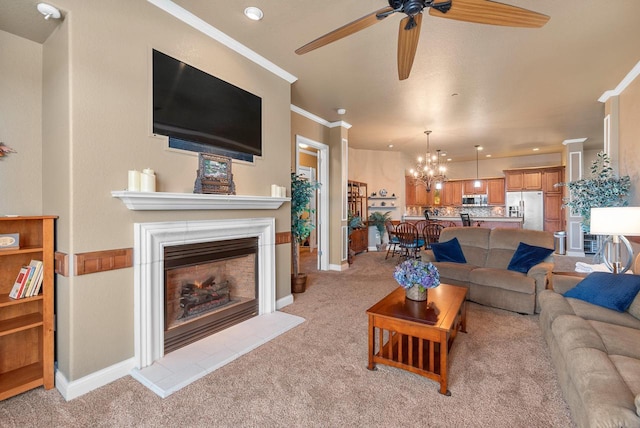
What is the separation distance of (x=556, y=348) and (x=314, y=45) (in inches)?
107

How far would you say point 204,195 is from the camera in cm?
234

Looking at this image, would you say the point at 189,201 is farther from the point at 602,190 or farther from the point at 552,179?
the point at 552,179

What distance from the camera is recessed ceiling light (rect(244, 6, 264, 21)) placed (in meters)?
2.30

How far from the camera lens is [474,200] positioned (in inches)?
358

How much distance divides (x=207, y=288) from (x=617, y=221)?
379 centimetres

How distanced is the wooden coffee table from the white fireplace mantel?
5.08 ft

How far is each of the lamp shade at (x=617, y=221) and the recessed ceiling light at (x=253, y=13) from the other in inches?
136

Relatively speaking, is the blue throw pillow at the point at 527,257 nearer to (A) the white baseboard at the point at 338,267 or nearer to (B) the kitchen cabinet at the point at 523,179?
(A) the white baseboard at the point at 338,267

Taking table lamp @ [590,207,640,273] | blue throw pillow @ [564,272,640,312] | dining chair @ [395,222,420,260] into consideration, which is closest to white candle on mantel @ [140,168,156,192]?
blue throw pillow @ [564,272,640,312]

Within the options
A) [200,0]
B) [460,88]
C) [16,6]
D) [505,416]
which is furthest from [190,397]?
[460,88]

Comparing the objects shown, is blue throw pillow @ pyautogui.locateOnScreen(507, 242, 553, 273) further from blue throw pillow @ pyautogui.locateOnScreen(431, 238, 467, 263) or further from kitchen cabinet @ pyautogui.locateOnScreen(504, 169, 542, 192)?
kitchen cabinet @ pyautogui.locateOnScreen(504, 169, 542, 192)

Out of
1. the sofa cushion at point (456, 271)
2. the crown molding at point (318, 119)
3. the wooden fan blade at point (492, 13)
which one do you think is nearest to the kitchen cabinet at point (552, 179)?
the sofa cushion at point (456, 271)

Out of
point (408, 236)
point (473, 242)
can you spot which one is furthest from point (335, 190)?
point (473, 242)

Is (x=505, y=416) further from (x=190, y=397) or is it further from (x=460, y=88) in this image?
(x=460, y=88)
